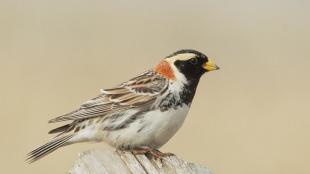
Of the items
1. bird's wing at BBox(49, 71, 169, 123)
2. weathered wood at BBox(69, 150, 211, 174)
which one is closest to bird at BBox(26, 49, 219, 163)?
bird's wing at BBox(49, 71, 169, 123)

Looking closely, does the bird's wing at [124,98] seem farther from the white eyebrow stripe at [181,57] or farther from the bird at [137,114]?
the white eyebrow stripe at [181,57]

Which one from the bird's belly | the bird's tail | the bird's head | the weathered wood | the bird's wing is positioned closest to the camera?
the weathered wood

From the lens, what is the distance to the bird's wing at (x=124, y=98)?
7.38 metres

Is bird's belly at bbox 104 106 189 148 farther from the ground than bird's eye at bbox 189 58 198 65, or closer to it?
closer to it

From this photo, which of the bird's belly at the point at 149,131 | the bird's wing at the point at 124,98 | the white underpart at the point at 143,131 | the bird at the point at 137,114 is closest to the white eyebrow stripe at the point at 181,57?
the bird at the point at 137,114

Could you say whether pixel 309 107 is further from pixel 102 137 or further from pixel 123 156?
pixel 123 156

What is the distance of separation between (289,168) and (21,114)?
3.40m

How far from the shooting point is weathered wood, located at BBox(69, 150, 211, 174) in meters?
4.90

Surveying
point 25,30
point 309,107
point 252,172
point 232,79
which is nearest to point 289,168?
point 252,172

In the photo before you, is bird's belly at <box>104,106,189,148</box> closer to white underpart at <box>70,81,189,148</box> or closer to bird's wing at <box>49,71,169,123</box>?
white underpart at <box>70,81,189,148</box>

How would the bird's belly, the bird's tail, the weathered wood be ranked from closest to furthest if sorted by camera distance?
the weathered wood < the bird's tail < the bird's belly

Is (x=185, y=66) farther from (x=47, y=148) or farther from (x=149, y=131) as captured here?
(x=47, y=148)

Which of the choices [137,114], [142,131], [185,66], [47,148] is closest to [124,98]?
[137,114]

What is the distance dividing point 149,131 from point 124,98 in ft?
1.43
